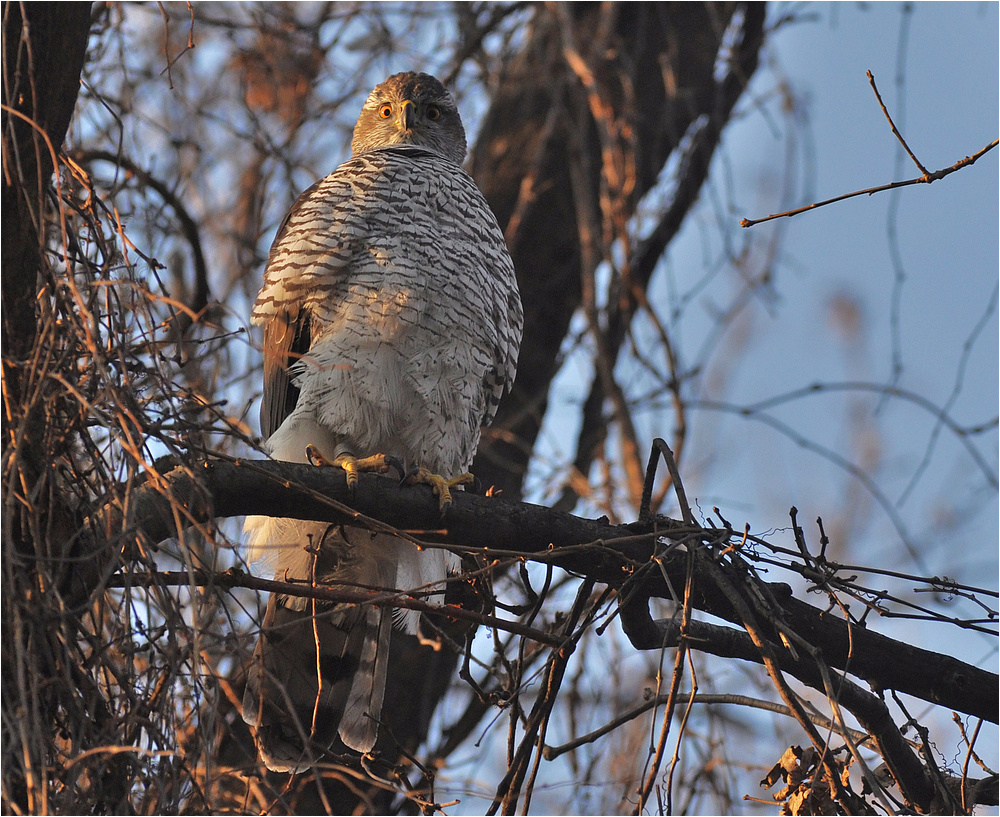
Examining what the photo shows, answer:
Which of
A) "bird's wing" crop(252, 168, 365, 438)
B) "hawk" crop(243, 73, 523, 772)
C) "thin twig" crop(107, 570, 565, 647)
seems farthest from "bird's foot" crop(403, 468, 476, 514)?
"bird's wing" crop(252, 168, 365, 438)

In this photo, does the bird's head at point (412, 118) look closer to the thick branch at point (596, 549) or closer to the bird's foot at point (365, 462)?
the bird's foot at point (365, 462)

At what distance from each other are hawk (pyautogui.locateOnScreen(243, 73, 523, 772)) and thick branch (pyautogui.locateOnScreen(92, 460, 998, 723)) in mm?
460

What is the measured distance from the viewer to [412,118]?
417 cm

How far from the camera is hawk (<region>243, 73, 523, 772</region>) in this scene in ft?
10.4

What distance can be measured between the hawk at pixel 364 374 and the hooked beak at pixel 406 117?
654 millimetres

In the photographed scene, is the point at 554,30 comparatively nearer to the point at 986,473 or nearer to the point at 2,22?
the point at 986,473

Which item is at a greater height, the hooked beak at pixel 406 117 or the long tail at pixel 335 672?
the hooked beak at pixel 406 117

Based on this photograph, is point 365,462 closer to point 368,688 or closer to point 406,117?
point 368,688

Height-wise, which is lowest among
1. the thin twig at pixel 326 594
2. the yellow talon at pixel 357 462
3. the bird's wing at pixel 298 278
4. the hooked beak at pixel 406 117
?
the thin twig at pixel 326 594

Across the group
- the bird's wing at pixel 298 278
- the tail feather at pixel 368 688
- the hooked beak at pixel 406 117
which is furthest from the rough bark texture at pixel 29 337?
the hooked beak at pixel 406 117

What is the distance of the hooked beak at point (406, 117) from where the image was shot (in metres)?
4.14

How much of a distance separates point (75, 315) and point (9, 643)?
0.62 meters

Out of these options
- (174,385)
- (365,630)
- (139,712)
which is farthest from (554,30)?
(139,712)

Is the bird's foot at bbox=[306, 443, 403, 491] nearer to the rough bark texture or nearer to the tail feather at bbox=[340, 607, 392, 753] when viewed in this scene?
the tail feather at bbox=[340, 607, 392, 753]
